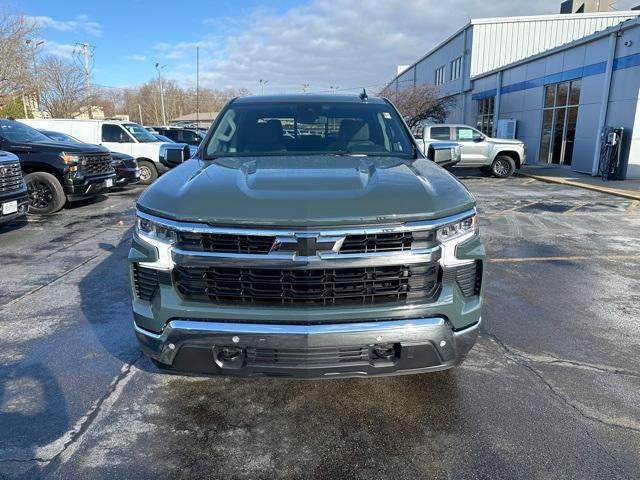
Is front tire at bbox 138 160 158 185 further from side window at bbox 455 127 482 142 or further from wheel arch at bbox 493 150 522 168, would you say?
wheel arch at bbox 493 150 522 168

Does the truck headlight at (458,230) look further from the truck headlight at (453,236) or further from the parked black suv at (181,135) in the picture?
the parked black suv at (181,135)

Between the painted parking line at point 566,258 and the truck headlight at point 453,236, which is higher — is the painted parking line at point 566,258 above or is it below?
below

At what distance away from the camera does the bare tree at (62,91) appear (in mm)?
34375

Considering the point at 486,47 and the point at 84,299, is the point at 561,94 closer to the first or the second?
the point at 486,47

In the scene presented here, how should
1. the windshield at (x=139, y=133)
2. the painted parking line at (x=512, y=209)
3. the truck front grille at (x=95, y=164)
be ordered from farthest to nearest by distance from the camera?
1. the windshield at (x=139, y=133)
2. the truck front grille at (x=95, y=164)
3. the painted parking line at (x=512, y=209)

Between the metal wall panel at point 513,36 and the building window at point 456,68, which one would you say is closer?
the metal wall panel at point 513,36

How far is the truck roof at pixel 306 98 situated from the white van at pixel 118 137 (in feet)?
35.6

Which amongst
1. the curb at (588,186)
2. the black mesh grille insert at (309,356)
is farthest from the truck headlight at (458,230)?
the curb at (588,186)

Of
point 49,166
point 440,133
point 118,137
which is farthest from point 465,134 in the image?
point 49,166

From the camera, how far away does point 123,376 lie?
3.44 m

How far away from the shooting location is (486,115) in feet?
88.4

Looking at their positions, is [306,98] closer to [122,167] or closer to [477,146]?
[122,167]

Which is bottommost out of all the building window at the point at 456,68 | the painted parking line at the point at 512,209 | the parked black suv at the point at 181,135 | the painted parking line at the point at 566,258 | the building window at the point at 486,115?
the painted parking line at the point at 566,258

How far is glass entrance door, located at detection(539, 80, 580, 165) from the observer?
699 inches
